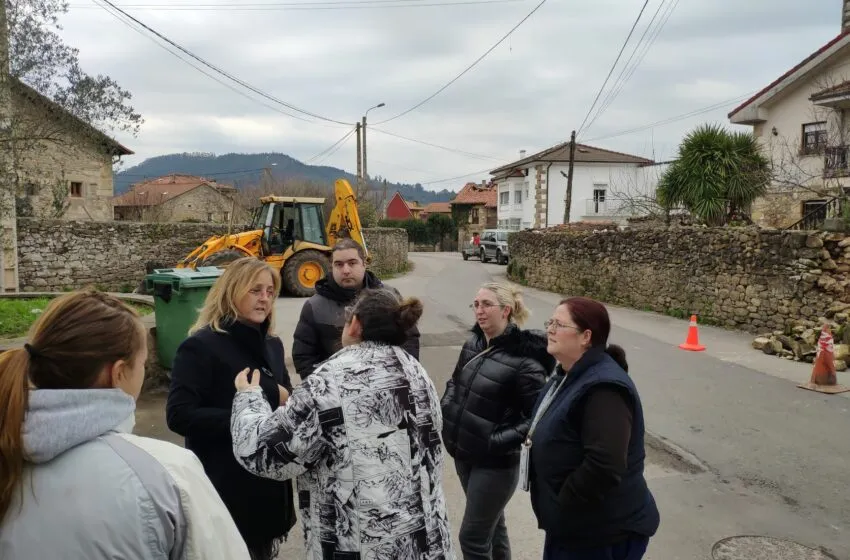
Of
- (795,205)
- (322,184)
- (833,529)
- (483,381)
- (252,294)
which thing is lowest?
(833,529)

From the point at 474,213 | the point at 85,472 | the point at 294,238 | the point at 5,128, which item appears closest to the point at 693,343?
the point at 85,472

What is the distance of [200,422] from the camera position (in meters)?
2.48

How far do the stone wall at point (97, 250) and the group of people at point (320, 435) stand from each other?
15968mm

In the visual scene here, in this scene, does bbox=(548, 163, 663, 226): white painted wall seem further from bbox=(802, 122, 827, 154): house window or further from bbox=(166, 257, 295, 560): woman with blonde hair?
bbox=(166, 257, 295, 560): woman with blonde hair

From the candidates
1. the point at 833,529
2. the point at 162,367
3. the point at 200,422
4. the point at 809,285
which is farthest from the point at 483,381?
the point at 809,285

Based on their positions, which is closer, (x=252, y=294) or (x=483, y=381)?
(x=252, y=294)

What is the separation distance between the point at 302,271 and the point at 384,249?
26.3 feet

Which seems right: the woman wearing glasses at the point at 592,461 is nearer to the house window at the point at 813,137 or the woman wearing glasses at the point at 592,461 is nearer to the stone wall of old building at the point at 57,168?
the stone wall of old building at the point at 57,168

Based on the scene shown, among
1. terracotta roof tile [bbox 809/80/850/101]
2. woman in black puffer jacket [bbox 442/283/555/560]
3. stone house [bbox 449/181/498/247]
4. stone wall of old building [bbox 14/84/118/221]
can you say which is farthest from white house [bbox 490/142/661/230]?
woman in black puffer jacket [bbox 442/283/555/560]

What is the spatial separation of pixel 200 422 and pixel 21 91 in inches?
292

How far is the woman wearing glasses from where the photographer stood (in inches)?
88.3

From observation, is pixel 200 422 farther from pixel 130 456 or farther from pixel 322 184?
pixel 322 184

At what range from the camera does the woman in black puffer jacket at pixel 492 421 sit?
9.51 ft

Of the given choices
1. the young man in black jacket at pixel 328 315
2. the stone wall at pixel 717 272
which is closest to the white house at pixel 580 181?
the stone wall at pixel 717 272
